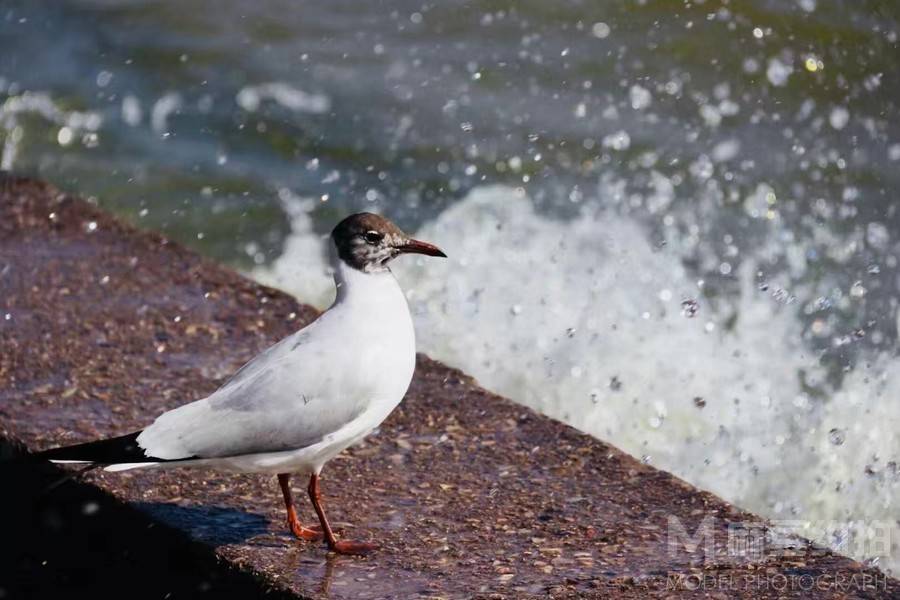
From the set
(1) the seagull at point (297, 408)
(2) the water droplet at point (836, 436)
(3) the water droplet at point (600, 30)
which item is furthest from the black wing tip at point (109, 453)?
(3) the water droplet at point (600, 30)

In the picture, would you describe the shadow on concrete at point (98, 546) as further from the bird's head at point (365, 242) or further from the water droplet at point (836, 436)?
the water droplet at point (836, 436)

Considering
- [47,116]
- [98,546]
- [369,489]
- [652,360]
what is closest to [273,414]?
[369,489]

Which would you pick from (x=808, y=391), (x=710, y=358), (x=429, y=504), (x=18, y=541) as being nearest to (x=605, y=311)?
(x=710, y=358)

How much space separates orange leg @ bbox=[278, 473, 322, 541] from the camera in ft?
11.5

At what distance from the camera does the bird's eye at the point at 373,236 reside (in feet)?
11.4

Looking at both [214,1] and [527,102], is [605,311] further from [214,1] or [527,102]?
[214,1]

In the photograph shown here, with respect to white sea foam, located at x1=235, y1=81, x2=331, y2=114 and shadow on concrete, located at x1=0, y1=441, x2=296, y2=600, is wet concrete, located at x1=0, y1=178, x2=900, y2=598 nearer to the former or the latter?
shadow on concrete, located at x1=0, y1=441, x2=296, y2=600

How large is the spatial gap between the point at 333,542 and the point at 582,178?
4042 millimetres

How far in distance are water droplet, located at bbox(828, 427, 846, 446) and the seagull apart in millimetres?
2236

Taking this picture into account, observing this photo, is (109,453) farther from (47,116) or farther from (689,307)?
(47,116)

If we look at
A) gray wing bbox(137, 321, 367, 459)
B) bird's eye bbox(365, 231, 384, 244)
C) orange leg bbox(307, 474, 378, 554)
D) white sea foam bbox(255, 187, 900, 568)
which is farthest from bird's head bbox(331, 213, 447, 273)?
white sea foam bbox(255, 187, 900, 568)

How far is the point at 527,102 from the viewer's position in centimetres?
808

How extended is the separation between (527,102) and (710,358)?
2909mm

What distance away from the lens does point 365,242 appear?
3.48m
